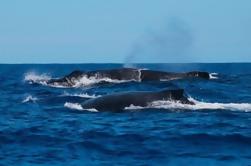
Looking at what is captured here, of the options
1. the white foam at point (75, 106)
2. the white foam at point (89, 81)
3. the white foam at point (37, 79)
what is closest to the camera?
the white foam at point (75, 106)

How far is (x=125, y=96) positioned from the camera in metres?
26.7

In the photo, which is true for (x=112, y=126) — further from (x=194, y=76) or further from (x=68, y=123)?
(x=194, y=76)

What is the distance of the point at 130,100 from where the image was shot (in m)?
26.2

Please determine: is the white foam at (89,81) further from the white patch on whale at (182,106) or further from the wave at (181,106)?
the white patch on whale at (182,106)

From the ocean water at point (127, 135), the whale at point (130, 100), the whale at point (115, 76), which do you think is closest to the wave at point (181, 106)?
the ocean water at point (127, 135)

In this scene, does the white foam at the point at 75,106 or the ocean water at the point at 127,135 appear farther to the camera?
the white foam at the point at 75,106

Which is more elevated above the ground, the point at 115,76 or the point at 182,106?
the point at 115,76

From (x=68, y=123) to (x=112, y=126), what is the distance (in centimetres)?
175

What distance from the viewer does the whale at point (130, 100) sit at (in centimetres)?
2581

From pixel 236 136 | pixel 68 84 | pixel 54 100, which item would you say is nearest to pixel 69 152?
pixel 236 136

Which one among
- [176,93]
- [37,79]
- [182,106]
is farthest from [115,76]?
[176,93]

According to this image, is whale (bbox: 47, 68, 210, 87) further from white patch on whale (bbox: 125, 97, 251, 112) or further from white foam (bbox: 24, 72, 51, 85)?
white patch on whale (bbox: 125, 97, 251, 112)

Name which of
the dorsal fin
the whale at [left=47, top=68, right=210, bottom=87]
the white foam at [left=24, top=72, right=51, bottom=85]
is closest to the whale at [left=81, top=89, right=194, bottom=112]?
the dorsal fin

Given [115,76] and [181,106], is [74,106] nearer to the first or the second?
[181,106]
